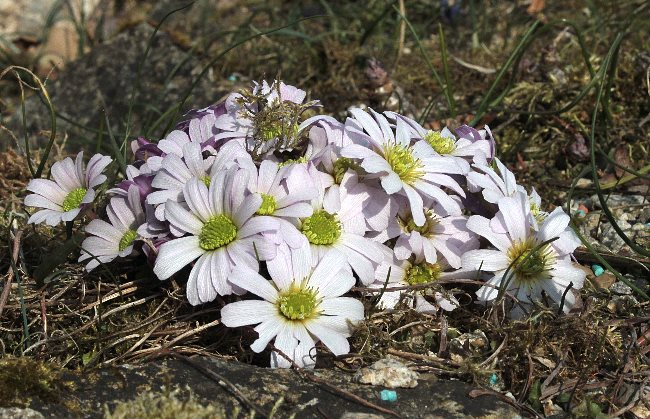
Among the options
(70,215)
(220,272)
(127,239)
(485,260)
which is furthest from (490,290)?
(70,215)

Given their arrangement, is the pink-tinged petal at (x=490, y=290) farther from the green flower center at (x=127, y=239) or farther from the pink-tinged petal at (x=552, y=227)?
the green flower center at (x=127, y=239)

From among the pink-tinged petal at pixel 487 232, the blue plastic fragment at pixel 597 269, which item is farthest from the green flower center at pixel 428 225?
the blue plastic fragment at pixel 597 269

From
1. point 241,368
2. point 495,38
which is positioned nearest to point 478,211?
point 241,368

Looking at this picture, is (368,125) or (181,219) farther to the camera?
(368,125)

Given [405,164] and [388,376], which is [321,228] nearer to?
[405,164]

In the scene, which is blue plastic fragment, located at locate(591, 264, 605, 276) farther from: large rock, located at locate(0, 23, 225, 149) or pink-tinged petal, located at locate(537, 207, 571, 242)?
large rock, located at locate(0, 23, 225, 149)

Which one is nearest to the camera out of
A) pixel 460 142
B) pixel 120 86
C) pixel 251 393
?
pixel 251 393
